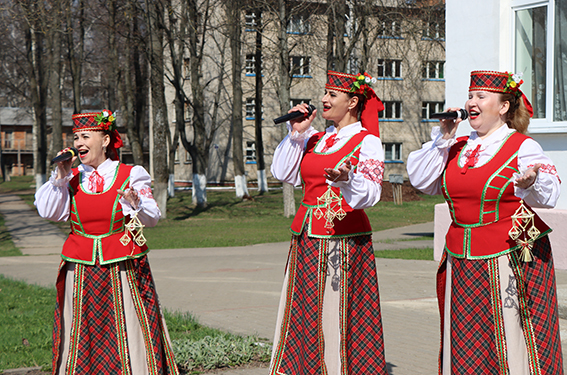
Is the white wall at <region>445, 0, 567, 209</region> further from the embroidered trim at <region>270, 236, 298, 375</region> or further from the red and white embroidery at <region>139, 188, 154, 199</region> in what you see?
the red and white embroidery at <region>139, 188, 154, 199</region>

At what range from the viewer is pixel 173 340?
20.9 ft

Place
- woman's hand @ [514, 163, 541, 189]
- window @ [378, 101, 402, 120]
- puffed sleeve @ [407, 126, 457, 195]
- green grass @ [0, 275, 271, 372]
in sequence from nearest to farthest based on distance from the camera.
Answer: woman's hand @ [514, 163, 541, 189] < puffed sleeve @ [407, 126, 457, 195] < green grass @ [0, 275, 271, 372] < window @ [378, 101, 402, 120]

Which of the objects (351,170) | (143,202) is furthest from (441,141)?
(143,202)

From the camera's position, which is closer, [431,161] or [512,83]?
[512,83]

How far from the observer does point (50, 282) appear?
10672 millimetres

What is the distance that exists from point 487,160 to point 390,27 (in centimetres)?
1858

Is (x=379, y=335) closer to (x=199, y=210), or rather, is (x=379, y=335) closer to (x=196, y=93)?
(x=199, y=210)

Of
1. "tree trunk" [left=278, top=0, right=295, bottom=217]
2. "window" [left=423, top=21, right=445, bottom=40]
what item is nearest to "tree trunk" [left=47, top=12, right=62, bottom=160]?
"tree trunk" [left=278, top=0, right=295, bottom=217]

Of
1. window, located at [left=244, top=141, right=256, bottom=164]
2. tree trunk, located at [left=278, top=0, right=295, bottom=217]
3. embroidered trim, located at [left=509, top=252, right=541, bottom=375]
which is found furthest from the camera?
window, located at [left=244, top=141, right=256, bottom=164]

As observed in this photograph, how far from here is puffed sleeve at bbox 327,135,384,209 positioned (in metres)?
4.08

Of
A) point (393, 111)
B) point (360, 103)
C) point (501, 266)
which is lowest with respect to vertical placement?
point (501, 266)

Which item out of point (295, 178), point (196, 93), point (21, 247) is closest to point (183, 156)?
point (196, 93)

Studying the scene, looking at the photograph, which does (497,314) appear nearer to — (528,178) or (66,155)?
(528,178)

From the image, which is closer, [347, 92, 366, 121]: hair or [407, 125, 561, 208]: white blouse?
[407, 125, 561, 208]: white blouse
